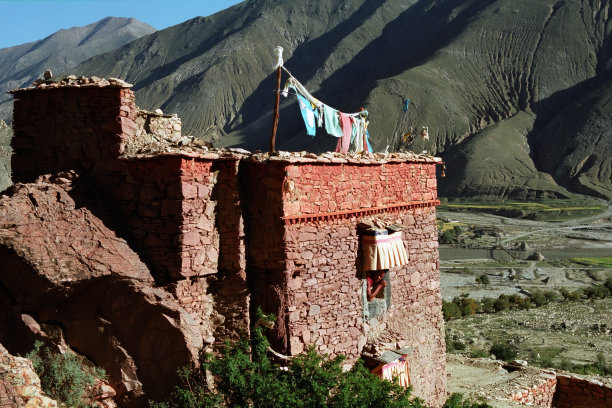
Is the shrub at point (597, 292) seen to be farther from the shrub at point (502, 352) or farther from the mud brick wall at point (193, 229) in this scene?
the mud brick wall at point (193, 229)

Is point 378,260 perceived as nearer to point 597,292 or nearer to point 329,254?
point 329,254

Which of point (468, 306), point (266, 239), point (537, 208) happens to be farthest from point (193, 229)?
point (537, 208)

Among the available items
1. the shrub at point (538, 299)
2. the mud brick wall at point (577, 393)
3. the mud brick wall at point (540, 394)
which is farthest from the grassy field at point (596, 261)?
the mud brick wall at point (540, 394)

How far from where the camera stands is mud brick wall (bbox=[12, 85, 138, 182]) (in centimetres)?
878

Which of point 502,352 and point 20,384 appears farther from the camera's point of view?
point 502,352

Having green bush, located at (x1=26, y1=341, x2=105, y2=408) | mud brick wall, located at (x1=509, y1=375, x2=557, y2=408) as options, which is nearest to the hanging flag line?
green bush, located at (x1=26, y1=341, x2=105, y2=408)

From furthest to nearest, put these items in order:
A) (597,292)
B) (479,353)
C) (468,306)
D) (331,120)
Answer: (597,292) → (468,306) → (479,353) → (331,120)

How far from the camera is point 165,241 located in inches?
330

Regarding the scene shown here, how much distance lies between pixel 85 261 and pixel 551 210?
63.8m

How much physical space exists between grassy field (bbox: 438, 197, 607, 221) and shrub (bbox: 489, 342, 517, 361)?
4480cm

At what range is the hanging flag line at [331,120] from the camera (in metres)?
10.5

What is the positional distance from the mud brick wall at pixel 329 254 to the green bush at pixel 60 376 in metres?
2.69

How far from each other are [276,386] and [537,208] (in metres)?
63.4

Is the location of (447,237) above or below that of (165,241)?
below
